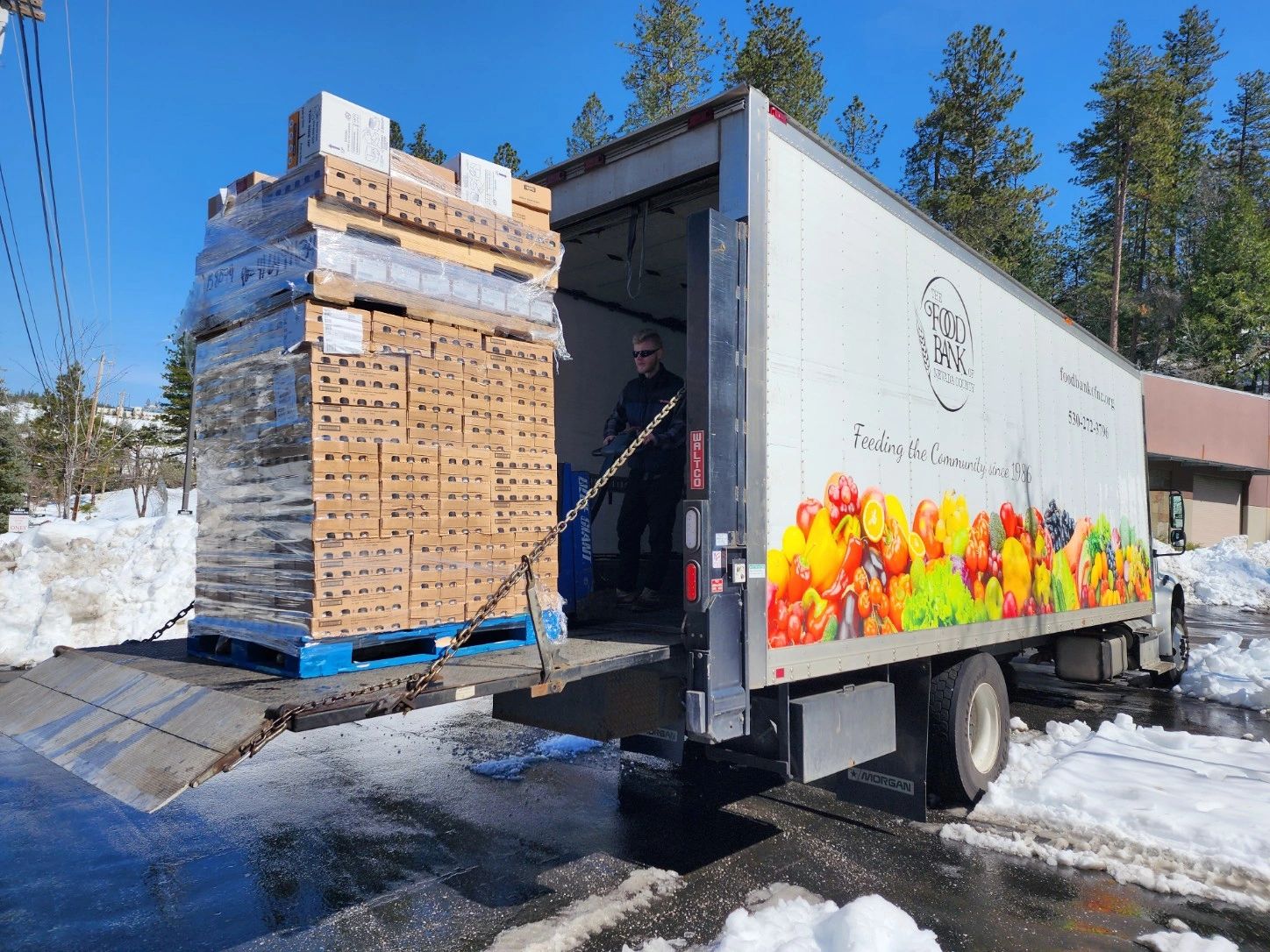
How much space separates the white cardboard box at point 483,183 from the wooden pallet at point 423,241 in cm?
21

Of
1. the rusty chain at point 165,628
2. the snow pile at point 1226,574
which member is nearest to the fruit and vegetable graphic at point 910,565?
the rusty chain at point 165,628

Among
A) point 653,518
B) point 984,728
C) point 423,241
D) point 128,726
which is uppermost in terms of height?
point 423,241

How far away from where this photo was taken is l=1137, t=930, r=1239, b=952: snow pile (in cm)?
370

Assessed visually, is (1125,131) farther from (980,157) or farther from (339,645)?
(339,645)

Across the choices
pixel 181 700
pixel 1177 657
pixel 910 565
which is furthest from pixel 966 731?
pixel 1177 657

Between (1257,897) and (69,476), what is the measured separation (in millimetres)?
25896

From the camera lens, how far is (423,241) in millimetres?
3664

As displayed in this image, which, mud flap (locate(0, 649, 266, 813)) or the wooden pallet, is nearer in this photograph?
mud flap (locate(0, 649, 266, 813))

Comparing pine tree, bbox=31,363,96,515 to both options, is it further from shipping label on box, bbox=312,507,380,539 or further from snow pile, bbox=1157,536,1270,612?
snow pile, bbox=1157,536,1270,612

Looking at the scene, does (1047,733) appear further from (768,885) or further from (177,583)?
(177,583)

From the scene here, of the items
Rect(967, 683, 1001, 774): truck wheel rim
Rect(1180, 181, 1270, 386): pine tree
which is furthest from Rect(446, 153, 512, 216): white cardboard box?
Rect(1180, 181, 1270, 386): pine tree

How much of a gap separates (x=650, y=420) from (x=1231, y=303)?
4297cm

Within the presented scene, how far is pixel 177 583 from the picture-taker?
11.9 m

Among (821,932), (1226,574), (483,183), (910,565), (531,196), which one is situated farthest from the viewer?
(1226,574)
